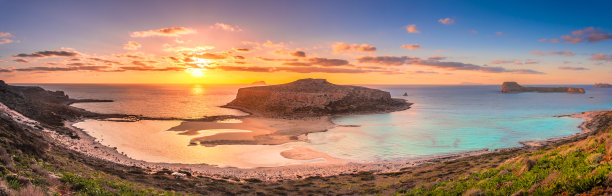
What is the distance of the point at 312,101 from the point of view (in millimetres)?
84812

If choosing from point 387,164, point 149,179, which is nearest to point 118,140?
point 149,179

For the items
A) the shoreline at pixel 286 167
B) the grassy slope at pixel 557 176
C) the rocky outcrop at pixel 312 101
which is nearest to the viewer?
the grassy slope at pixel 557 176

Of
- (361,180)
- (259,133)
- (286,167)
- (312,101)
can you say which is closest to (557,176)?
(361,180)

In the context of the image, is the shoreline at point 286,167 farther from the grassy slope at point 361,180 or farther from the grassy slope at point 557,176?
the grassy slope at point 557,176

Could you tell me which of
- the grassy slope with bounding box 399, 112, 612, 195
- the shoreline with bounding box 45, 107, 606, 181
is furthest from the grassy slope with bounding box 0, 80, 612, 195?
the shoreline with bounding box 45, 107, 606, 181

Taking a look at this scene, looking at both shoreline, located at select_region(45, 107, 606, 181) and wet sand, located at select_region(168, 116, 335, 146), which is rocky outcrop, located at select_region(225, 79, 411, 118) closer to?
wet sand, located at select_region(168, 116, 335, 146)

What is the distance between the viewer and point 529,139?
43031mm

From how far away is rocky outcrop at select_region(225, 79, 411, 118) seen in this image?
8138 centimetres

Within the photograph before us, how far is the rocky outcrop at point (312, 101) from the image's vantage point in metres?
81.4

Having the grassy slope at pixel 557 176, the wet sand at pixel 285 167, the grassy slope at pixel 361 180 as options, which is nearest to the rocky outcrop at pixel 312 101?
the wet sand at pixel 285 167

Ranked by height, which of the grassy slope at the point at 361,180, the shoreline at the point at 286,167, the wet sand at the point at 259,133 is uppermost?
the grassy slope at the point at 361,180

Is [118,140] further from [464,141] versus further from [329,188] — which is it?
[464,141]

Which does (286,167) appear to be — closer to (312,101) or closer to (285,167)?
(285,167)

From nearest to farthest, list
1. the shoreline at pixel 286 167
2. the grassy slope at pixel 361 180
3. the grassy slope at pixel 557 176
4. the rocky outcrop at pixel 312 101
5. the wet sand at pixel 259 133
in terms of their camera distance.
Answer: the grassy slope at pixel 557 176 → the grassy slope at pixel 361 180 → the shoreline at pixel 286 167 → the wet sand at pixel 259 133 → the rocky outcrop at pixel 312 101
